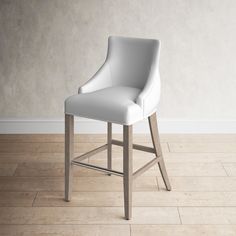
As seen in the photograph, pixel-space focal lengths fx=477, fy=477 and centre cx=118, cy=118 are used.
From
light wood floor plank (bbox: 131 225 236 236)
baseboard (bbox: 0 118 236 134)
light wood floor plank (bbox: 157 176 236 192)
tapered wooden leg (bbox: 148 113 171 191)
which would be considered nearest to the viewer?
light wood floor plank (bbox: 131 225 236 236)

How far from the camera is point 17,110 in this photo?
3639 millimetres

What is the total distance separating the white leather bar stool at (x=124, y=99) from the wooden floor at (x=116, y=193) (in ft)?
0.36

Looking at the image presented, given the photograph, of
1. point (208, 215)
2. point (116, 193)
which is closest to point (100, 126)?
point (116, 193)

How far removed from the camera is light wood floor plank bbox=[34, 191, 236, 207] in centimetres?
257

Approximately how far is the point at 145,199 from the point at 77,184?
0.44 m

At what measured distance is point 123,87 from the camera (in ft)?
8.75

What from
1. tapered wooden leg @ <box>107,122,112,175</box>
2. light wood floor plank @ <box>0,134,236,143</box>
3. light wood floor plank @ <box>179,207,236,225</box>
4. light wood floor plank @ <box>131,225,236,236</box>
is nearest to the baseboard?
light wood floor plank @ <box>0,134,236,143</box>

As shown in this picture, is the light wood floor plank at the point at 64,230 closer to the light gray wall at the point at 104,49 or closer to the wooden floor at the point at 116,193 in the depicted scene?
the wooden floor at the point at 116,193

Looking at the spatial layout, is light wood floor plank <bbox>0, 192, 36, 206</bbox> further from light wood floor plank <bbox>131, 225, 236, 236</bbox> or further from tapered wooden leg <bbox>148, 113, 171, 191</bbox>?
tapered wooden leg <bbox>148, 113, 171, 191</bbox>

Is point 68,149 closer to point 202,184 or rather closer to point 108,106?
point 108,106

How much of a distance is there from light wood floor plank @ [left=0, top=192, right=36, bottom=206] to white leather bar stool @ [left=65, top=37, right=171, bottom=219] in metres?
0.21

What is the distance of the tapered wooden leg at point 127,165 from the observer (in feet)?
7.61

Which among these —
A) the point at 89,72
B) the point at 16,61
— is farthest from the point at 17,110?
the point at 89,72

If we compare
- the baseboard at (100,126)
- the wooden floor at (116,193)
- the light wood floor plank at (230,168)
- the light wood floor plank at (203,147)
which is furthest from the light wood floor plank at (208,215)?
the baseboard at (100,126)
